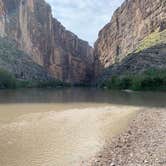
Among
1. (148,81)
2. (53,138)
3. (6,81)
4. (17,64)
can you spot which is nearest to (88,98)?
(53,138)

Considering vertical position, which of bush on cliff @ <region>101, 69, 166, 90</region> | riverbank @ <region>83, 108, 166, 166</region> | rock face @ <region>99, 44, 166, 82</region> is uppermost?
rock face @ <region>99, 44, 166, 82</region>

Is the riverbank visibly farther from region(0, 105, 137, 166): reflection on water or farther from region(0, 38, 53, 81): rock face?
region(0, 38, 53, 81): rock face

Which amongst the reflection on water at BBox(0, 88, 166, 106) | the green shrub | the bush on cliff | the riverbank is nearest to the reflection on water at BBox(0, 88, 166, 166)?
the riverbank

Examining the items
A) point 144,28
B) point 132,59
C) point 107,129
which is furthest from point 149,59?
point 107,129

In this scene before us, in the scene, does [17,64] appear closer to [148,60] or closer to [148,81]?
[148,60]

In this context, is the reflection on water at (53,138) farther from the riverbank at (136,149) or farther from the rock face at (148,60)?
the rock face at (148,60)

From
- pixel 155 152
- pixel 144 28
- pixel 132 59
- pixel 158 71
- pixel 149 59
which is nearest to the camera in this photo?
pixel 155 152

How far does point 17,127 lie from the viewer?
23.7m

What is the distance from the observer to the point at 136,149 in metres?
17.3

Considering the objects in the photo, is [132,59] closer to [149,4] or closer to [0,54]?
[0,54]

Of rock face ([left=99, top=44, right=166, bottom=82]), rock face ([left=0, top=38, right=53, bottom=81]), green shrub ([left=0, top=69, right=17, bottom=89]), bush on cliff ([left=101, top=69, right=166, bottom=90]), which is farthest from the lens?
rock face ([left=0, top=38, right=53, bottom=81])

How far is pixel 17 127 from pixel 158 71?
3326 inches

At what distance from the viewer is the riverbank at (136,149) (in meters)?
14.9

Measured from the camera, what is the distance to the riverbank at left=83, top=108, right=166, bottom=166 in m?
14.9
